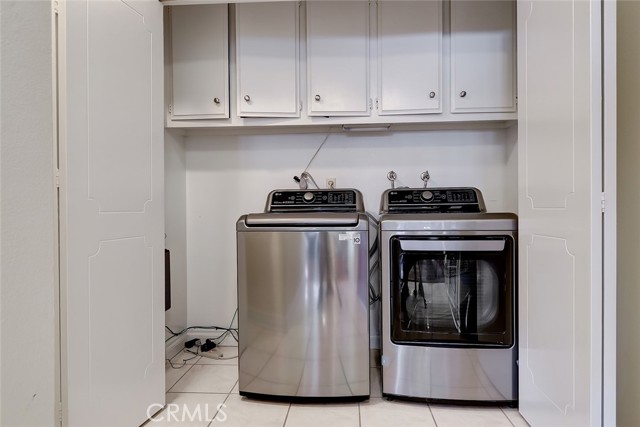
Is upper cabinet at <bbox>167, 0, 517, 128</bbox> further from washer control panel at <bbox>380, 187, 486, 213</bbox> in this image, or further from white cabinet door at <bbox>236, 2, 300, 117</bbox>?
washer control panel at <bbox>380, 187, 486, 213</bbox>

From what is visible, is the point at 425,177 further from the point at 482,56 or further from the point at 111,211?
the point at 111,211

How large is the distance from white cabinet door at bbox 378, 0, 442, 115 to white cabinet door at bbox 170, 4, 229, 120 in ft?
3.16

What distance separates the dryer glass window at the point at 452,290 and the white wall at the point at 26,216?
4.35 ft

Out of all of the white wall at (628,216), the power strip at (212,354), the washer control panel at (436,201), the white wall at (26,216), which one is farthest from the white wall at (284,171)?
the white wall at (26,216)

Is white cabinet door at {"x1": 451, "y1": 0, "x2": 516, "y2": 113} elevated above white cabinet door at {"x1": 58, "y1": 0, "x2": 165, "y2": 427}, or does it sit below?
above

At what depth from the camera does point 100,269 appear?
48.8 inches

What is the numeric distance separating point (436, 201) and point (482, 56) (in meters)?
0.89

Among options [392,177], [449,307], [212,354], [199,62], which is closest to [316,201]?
[392,177]

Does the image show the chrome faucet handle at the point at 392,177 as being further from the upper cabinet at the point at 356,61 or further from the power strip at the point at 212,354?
the power strip at the point at 212,354

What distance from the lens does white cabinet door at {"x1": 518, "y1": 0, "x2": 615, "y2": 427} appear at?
3.42 ft

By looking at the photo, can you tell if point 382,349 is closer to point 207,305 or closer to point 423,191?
point 423,191

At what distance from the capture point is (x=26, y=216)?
1.79 ft

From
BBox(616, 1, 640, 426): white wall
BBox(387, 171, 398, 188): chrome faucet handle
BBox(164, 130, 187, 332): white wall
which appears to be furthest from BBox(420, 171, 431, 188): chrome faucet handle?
BBox(164, 130, 187, 332): white wall

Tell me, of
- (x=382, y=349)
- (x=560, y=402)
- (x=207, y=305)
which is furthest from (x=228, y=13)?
(x=560, y=402)
